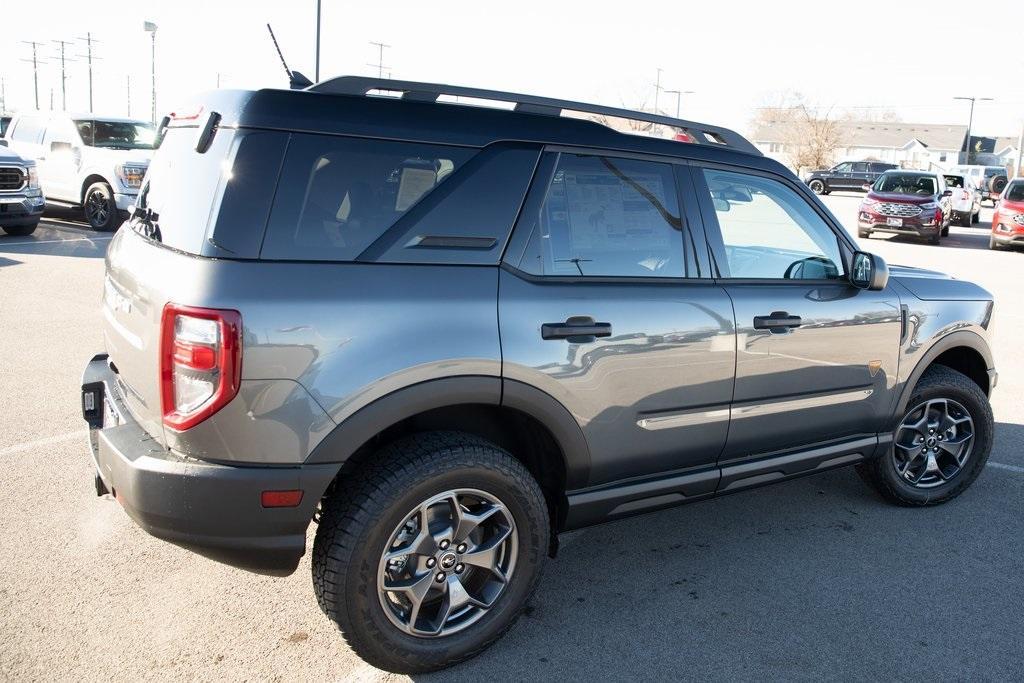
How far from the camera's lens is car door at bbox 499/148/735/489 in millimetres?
3082

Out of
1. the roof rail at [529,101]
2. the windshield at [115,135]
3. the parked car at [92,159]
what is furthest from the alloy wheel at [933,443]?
the windshield at [115,135]

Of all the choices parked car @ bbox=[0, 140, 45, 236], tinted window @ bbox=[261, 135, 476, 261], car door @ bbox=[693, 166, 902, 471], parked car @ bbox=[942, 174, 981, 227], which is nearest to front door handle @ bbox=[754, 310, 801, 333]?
car door @ bbox=[693, 166, 902, 471]

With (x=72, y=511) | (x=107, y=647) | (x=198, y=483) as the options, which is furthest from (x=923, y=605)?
(x=72, y=511)

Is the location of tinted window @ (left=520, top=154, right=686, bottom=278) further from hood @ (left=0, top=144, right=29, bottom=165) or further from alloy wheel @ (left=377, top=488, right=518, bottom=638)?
hood @ (left=0, top=144, right=29, bottom=165)

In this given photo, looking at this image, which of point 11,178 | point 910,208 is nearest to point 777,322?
point 11,178

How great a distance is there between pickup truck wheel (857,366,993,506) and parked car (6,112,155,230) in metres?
12.8

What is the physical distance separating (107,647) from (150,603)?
1.00ft

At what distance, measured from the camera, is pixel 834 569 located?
12.8ft

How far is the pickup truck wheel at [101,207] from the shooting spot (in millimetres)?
14656

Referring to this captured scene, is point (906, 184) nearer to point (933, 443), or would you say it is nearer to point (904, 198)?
point (904, 198)

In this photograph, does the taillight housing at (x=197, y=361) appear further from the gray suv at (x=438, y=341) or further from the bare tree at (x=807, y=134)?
the bare tree at (x=807, y=134)

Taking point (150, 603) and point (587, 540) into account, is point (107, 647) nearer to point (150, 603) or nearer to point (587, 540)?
point (150, 603)

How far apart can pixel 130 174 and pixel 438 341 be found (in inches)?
520

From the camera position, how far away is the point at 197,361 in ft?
8.46
